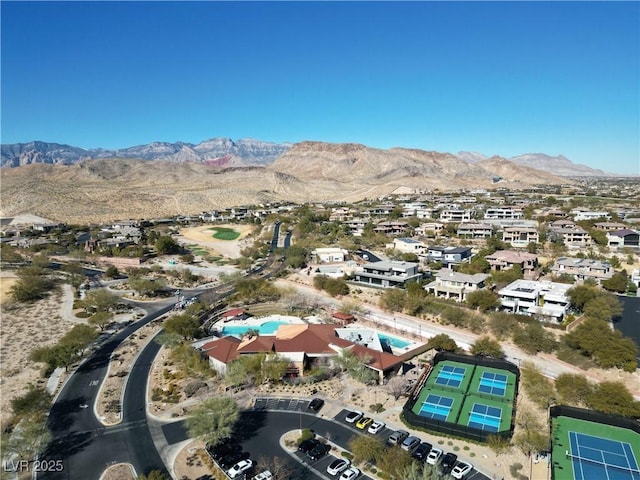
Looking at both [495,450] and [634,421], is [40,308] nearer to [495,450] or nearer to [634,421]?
[495,450]

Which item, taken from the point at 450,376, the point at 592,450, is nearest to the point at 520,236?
the point at 450,376

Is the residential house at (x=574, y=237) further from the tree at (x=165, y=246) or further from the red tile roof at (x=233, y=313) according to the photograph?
the tree at (x=165, y=246)

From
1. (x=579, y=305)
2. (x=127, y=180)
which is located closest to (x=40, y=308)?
(x=579, y=305)

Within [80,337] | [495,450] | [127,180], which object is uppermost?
[127,180]

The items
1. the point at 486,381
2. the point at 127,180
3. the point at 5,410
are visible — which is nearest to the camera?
the point at 5,410

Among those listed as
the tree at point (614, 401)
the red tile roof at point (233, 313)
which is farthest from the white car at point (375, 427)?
the red tile roof at point (233, 313)

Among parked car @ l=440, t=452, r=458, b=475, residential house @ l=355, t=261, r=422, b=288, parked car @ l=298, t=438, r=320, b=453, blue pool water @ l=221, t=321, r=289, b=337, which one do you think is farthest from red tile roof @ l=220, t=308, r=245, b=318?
parked car @ l=440, t=452, r=458, b=475
